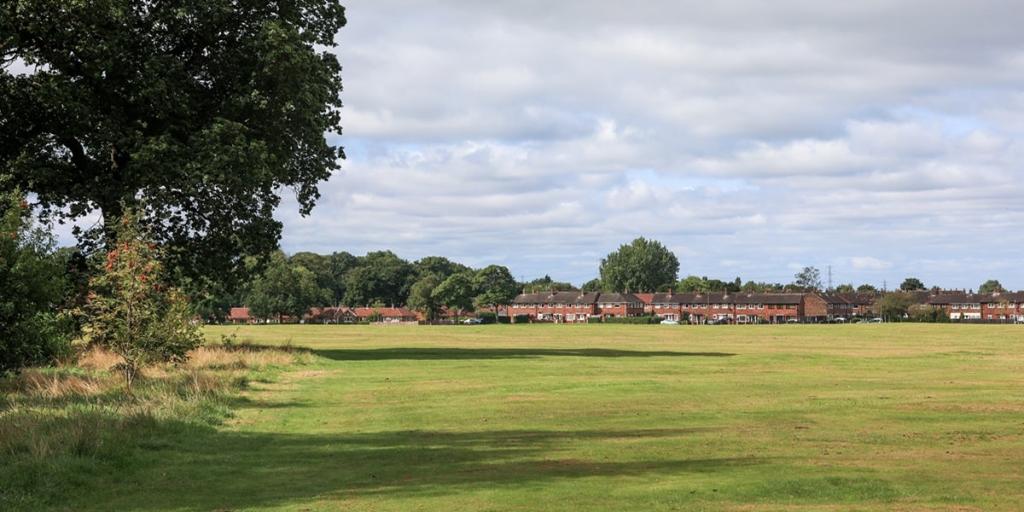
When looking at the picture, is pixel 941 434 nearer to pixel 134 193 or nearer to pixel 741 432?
pixel 741 432

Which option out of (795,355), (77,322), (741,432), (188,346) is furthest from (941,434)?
(795,355)

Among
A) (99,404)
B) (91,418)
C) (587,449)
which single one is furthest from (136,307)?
(587,449)

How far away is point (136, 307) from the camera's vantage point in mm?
27531

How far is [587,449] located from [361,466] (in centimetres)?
446

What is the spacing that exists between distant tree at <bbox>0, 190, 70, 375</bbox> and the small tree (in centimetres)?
211

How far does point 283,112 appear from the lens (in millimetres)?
45438

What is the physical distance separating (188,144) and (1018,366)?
39711 millimetres

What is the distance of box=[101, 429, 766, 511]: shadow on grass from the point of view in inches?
588

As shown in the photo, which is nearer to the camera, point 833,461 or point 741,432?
point 833,461

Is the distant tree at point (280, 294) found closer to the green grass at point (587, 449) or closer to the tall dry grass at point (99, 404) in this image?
the tall dry grass at point (99, 404)

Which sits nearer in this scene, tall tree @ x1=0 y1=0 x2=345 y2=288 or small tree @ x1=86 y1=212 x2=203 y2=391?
small tree @ x1=86 y1=212 x2=203 y2=391

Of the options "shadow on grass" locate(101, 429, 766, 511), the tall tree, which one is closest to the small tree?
"shadow on grass" locate(101, 429, 766, 511)

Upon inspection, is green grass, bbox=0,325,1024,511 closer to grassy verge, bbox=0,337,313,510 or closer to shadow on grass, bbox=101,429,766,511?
shadow on grass, bbox=101,429,766,511

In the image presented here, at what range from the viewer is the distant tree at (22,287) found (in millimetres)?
22156
